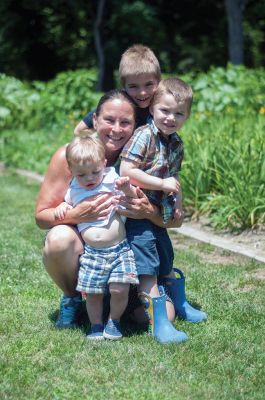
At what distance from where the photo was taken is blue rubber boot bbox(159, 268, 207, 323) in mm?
4238

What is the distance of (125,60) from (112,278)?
1.20 metres

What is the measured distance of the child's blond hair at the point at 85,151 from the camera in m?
3.73

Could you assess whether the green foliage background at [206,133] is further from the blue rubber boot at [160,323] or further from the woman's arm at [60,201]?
the woman's arm at [60,201]

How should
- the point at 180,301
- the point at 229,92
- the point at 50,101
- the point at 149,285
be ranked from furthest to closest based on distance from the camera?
the point at 50,101 < the point at 229,92 < the point at 180,301 < the point at 149,285

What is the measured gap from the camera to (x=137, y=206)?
388 cm

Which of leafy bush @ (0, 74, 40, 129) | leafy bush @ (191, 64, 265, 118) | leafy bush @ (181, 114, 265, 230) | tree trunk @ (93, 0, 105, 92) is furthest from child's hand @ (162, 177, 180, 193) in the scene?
tree trunk @ (93, 0, 105, 92)

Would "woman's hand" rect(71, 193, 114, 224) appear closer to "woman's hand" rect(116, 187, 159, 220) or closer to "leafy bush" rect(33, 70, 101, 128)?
"woman's hand" rect(116, 187, 159, 220)

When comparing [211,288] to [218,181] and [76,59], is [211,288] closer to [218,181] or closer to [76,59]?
[218,181]

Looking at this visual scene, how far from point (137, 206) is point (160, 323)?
657 millimetres

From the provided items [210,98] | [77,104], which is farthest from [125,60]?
[77,104]

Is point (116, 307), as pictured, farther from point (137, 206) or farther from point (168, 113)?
point (168, 113)

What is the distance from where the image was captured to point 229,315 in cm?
429

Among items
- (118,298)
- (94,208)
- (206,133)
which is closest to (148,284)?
(118,298)

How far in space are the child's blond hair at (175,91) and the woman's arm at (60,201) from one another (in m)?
0.62
